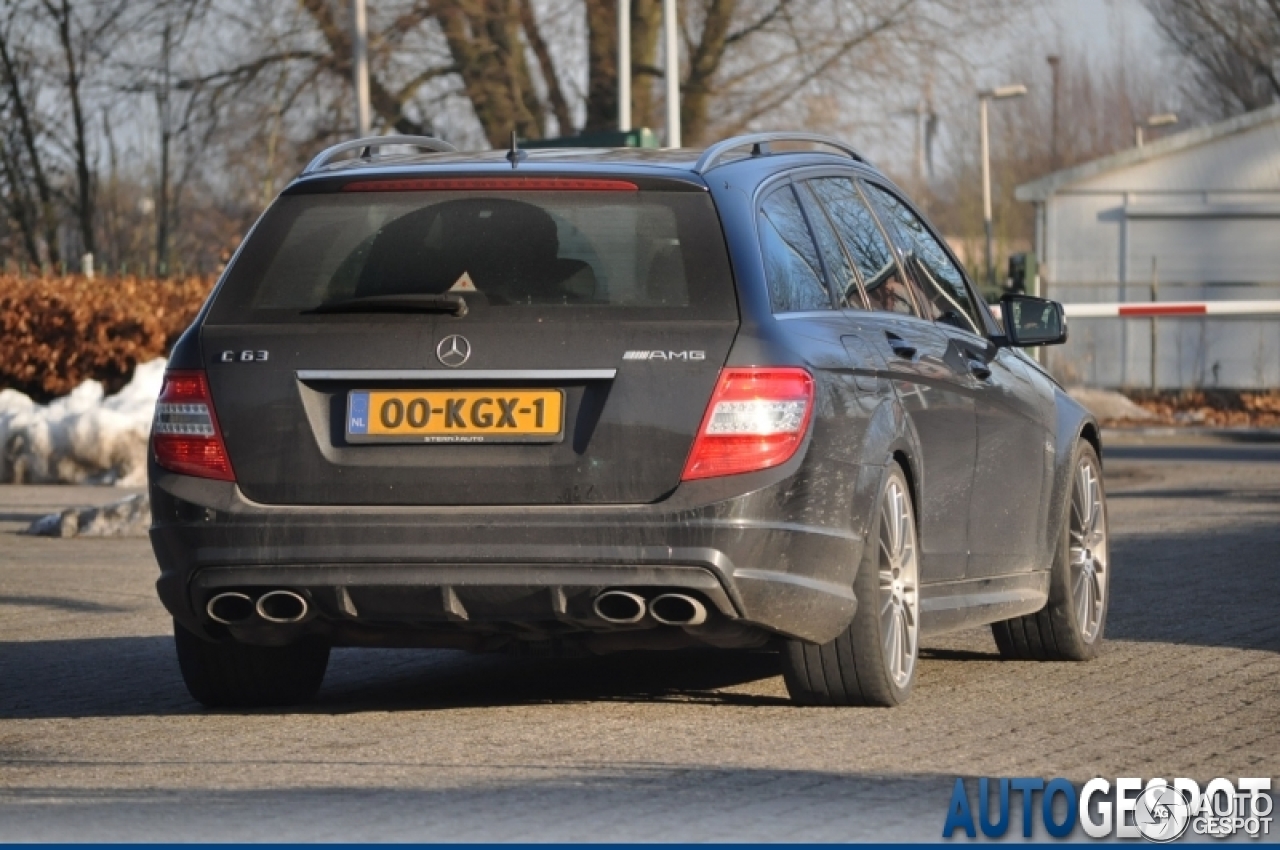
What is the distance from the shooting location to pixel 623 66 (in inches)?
1256

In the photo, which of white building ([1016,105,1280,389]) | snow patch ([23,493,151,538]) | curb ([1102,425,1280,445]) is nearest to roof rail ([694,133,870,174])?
snow patch ([23,493,151,538])

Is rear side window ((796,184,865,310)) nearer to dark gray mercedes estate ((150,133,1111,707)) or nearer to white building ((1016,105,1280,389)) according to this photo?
dark gray mercedes estate ((150,133,1111,707))

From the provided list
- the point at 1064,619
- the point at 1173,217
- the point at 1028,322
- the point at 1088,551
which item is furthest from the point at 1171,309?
the point at 1064,619

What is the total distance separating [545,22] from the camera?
35.7 m

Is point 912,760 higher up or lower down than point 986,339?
lower down

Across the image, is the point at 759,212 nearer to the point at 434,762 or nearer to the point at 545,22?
the point at 434,762

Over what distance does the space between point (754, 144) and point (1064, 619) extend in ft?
7.08

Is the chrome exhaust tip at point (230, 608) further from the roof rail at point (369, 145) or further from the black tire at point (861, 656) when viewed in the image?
the black tire at point (861, 656)

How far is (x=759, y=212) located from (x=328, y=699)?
7.02ft

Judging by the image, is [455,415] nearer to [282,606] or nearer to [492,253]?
[492,253]

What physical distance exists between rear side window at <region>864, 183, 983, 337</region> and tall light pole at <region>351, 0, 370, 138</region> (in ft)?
78.8

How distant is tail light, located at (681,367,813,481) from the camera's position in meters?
6.58

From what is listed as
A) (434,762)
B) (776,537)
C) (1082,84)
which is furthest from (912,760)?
(1082,84)

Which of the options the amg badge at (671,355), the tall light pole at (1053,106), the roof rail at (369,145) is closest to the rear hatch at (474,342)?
the amg badge at (671,355)
